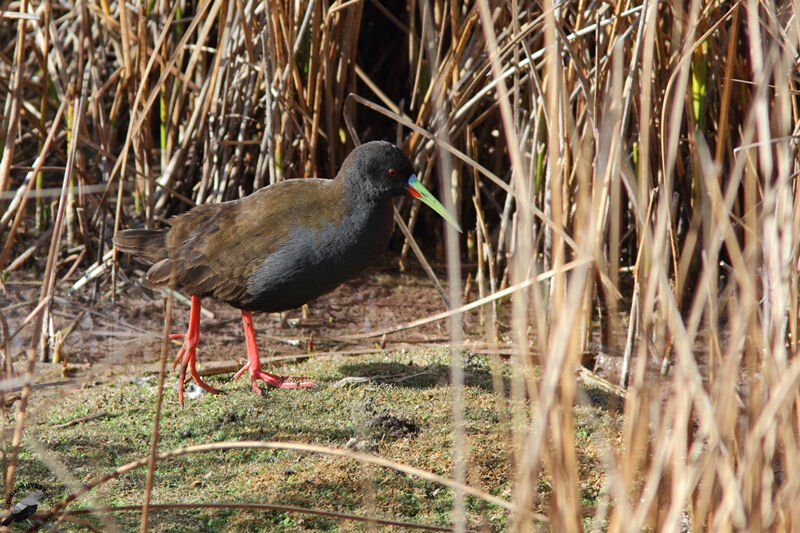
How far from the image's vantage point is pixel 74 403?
10.6 ft

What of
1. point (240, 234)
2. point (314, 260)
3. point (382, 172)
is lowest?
point (314, 260)

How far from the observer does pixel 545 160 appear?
3.57m

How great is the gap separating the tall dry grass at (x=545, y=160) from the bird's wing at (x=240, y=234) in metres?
0.39

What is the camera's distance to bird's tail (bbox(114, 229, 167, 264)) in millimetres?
3533

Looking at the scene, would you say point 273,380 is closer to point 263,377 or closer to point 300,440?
point 263,377

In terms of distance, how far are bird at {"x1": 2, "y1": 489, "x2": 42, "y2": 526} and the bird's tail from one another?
4.45 ft

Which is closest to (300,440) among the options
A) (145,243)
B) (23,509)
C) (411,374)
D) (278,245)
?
(411,374)

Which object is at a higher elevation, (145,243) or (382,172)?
(382,172)

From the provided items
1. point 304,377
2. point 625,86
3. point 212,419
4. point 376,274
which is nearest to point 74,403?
point 212,419

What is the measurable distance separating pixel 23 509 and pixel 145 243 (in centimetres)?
152

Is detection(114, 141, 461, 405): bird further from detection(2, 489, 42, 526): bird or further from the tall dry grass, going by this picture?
detection(2, 489, 42, 526): bird

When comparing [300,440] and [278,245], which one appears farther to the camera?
[278,245]

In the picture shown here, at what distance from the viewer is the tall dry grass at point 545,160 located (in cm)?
166

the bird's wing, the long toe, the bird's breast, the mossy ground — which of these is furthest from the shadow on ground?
the bird's wing
